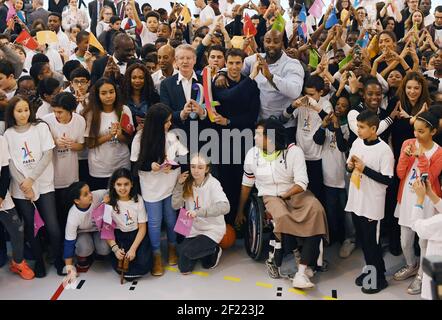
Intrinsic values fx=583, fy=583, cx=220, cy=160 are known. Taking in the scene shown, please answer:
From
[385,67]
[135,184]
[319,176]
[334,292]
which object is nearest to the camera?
[334,292]

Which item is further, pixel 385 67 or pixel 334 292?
pixel 385 67

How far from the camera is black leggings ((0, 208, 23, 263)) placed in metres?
3.90

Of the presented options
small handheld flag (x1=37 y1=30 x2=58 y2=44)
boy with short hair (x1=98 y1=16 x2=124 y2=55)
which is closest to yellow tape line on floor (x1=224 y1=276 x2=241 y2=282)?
small handheld flag (x1=37 y1=30 x2=58 y2=44)

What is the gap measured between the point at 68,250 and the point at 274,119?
1.69 meters

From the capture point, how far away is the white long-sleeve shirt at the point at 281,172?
13.1 ft

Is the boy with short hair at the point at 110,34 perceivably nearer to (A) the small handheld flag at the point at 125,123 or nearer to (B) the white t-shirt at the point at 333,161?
(A) the small handheld flag at the point at 125,123

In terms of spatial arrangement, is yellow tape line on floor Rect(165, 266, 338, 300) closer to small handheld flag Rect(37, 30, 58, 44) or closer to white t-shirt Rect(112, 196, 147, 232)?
white t-shirt Rect(112, 196, 147, 232)

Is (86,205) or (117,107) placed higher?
(117,107)

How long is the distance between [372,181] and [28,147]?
7.44ft

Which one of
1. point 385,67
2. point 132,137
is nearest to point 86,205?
point 132,137

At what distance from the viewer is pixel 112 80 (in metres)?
4.19

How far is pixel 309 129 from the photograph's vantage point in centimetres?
425

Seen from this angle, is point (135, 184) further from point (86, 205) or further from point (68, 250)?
point (68, 250)

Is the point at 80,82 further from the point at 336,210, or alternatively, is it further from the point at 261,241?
the point at 336,210
